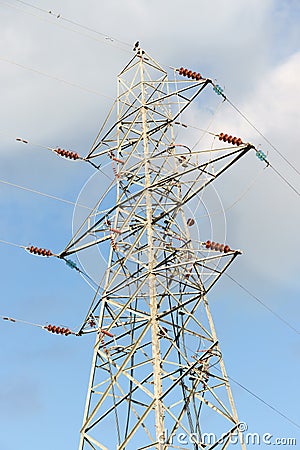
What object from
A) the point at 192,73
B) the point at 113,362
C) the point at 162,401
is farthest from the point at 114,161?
the point at 162,401

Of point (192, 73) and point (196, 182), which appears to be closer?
point (196, 182)

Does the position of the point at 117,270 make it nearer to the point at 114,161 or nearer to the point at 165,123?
the point at 114,161

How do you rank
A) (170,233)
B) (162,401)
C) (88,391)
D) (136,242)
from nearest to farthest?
(162,401), (88,391), (136,242), (170,233)

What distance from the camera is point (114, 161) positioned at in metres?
28.9

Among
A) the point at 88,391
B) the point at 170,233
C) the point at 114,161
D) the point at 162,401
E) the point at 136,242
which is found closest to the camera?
the point at 162,401

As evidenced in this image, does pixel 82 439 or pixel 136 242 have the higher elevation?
pixel 136 242

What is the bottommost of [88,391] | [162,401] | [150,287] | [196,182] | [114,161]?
[162,401]

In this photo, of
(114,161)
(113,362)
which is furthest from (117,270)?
(114,161)

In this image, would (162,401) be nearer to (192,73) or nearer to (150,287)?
(150,287)

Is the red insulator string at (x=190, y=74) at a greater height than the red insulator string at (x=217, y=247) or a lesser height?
greater

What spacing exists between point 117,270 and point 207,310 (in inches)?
145

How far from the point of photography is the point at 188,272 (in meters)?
25.0

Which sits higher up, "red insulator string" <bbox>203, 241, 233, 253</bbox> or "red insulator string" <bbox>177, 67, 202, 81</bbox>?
"red insulator string" <bbox>177, 67, 202, 81</bbox>

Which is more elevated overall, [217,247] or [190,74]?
[190,74]
